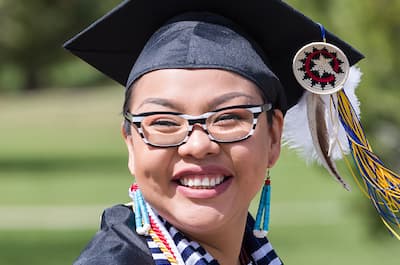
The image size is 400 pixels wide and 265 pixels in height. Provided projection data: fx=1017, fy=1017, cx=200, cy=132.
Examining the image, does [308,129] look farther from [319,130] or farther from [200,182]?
[200,182]

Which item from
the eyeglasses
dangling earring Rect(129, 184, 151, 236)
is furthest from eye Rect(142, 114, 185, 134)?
dangling earring Rect(129, 184, 151, 236)

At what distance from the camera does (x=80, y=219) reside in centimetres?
1588

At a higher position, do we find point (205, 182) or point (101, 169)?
point (101, 169)

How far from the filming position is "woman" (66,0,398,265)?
281 centimetres

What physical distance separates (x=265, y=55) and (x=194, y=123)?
0.41 metres

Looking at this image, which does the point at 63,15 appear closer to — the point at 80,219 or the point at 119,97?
the point at 80,219

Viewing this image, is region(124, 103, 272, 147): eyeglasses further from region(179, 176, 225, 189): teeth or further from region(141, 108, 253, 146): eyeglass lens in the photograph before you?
region(179, 176, 225, 189): teeth

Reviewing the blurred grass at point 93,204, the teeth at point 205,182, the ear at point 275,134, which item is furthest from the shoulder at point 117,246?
the blurred grass at point 93,204

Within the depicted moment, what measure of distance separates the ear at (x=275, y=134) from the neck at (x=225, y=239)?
0.20 metres

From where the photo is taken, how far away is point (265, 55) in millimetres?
3066

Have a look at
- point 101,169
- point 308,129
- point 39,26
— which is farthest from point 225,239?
point 39,26

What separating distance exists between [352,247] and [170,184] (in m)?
11.1

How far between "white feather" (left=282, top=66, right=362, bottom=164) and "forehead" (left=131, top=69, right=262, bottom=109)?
0.44 meters

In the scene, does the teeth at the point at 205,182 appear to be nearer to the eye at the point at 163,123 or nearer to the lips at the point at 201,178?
the lips at the point at 201,178
